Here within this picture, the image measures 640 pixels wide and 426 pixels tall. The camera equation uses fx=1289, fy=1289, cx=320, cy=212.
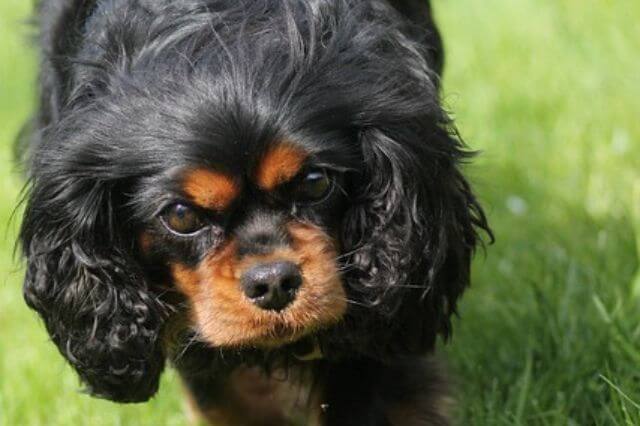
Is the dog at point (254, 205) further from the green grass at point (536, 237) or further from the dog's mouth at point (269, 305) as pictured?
the green grass at point (536, 237)

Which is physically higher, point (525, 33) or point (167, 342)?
point (167, 342)

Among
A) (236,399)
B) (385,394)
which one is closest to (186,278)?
(385,394)

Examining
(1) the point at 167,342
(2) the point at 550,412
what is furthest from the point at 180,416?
(2) the point at 550,412

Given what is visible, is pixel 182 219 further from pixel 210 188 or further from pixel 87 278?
pixel 87 278

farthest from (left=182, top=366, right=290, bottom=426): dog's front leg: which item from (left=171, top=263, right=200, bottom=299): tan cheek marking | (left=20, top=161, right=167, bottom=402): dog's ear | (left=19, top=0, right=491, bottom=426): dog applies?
(left=171, top=263, right=200, bottom=299): tan cheek marking

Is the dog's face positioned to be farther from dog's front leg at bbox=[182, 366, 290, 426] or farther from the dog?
dog's front leg at bbox=[182, 366, 290, 426]

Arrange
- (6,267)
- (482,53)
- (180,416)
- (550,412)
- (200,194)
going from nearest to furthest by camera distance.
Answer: (200,194) < (550,412) < (180,416) < (6,267) < (482,53)

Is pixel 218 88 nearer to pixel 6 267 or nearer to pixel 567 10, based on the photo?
pixel 6 267

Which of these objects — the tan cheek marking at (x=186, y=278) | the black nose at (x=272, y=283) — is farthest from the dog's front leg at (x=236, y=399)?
the black nose at (x=272, y=283)
